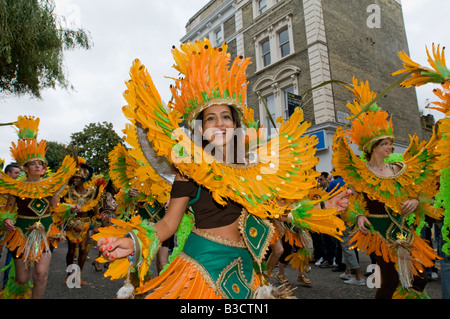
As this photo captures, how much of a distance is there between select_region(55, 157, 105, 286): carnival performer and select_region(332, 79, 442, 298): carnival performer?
178 inches

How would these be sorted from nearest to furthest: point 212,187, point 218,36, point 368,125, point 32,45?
point 212,187 → point 368,125 → point 32,45 → point 218,36

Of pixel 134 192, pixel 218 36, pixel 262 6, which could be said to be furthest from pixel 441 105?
pixel 218 36

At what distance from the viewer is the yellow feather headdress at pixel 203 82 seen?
6.82 feet

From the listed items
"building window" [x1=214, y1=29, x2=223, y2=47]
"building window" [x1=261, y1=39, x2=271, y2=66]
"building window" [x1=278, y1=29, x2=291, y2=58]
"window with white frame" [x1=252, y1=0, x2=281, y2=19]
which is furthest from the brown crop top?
"building window" [x1=214, y1=29, x2=223, y2=47]

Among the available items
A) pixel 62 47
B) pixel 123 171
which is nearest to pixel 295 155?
pixel 123 171

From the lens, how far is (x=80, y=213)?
20.2 ft

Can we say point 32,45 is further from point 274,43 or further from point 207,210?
point 274,43

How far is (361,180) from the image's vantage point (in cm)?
361

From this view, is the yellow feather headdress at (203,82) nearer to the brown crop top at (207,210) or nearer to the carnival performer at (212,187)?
the carnival performer at (212,187)

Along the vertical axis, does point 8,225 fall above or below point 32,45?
below

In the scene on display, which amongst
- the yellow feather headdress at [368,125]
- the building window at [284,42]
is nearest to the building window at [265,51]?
the building window at [284,42]

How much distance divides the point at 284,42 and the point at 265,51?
4.46ft

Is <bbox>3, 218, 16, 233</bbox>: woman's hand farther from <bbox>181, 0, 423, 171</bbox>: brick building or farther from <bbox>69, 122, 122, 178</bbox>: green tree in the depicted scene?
<bbox>69, 122, 122, 178</bbox>: green tree

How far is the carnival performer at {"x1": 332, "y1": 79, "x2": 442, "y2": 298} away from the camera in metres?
3.14
